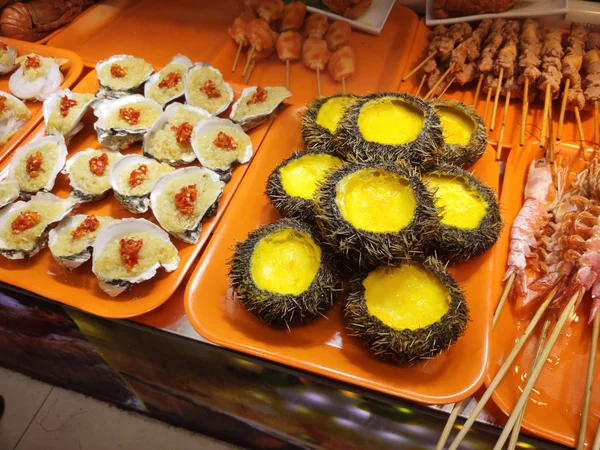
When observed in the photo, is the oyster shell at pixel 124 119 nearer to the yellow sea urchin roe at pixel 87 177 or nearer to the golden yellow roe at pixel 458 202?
the yellow sea urchin roe at pixel 87 177

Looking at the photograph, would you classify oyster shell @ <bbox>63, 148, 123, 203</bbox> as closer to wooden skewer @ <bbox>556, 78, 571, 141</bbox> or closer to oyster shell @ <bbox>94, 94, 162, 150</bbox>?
oyster shell @ <bbox>94, 94, 162, 150</bbox>

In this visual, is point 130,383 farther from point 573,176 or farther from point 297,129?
point 573,176

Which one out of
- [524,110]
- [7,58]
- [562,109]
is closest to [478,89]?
[524,110]

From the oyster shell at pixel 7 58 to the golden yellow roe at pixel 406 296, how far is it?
3146mm

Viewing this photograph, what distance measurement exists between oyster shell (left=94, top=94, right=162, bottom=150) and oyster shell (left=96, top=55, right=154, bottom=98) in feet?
0.35

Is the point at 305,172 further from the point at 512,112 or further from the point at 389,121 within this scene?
the point at 512,112

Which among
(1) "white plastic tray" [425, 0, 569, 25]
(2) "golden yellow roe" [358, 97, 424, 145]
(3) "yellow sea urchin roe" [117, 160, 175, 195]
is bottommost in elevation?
(3) "yellow sea urchin roe" [117, 160, 175, 195]

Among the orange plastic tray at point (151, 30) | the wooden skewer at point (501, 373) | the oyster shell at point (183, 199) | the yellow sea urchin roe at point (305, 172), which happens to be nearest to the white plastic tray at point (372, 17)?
the orange plastic tray at point (151, 30)

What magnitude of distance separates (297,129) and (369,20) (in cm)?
153

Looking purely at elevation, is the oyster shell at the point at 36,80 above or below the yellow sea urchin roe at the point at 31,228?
above

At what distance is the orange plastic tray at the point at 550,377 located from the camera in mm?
1761

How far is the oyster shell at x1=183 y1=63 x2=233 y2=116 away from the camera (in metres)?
2.94

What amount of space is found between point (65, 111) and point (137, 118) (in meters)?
0.48

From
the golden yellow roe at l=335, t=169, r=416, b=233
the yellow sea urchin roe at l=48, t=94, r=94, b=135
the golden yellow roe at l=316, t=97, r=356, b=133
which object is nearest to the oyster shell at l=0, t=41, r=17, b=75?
the yellow sea urchin roe at l=48, t=94, r=94, b=135
